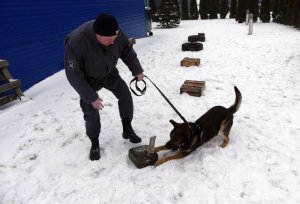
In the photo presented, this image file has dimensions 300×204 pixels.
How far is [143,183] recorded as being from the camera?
2.89 metres

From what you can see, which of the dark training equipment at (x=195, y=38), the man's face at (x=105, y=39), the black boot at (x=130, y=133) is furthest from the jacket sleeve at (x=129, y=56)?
the dark training equipment at (x=195, y=38)

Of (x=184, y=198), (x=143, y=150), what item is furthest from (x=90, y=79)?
(x=184, y=198)

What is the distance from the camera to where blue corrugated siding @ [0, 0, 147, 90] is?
570 cm

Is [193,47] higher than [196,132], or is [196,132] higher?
[196,132]

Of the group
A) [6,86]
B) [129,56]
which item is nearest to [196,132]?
[129,56]

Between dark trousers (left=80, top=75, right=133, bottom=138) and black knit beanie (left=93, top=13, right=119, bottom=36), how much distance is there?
0.85 meters

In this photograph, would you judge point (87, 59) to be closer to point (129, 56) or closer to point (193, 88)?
point (129, 56)

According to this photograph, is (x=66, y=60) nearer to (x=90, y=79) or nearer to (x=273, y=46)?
(x=90, y=79)

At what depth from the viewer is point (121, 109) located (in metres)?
3.46

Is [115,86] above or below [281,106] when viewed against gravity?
above

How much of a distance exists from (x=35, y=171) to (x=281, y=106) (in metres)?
4.31

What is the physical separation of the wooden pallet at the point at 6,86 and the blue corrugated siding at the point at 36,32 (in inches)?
18.9

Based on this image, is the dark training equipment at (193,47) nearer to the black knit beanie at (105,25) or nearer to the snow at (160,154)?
the snow at (160,154)

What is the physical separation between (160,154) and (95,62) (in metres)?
1.55
